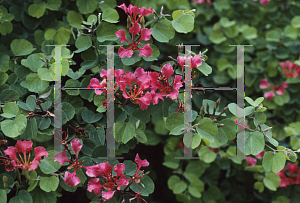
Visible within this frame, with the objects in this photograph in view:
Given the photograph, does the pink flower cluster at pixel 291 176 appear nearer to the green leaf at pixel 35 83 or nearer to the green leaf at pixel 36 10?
the green leaf at pixel 35 83

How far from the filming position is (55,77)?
77 centimetres

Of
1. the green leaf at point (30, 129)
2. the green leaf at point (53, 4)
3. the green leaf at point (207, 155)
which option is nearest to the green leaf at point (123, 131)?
the green leaf at point (30, 129)

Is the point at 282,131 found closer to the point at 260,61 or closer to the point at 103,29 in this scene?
the point at 260,61

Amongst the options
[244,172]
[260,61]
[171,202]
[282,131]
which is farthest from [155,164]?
[260,61]

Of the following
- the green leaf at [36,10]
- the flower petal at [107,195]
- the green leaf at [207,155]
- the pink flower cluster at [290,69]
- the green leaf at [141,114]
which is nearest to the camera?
the flower petal at [107,195]

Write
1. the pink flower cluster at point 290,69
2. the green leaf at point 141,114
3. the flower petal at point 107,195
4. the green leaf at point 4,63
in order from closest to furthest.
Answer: the flower petal at point 107,195 → the green leaf at point 141,114 → the green leaf at point 4,63 → the pink flower cluster at point 290,69

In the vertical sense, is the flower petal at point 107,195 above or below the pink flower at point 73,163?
below

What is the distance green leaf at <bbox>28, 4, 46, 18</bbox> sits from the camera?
3.23ft

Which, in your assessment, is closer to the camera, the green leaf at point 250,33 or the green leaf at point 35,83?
the green leaf at point 35,83

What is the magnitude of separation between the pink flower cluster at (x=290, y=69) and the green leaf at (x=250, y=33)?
21 cm

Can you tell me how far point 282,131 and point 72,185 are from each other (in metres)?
1.26

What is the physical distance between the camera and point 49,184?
72cm

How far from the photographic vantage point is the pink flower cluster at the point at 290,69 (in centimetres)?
148

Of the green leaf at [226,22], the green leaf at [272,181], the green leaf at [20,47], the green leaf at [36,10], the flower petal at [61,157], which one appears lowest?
the green leaf at [272,181]
